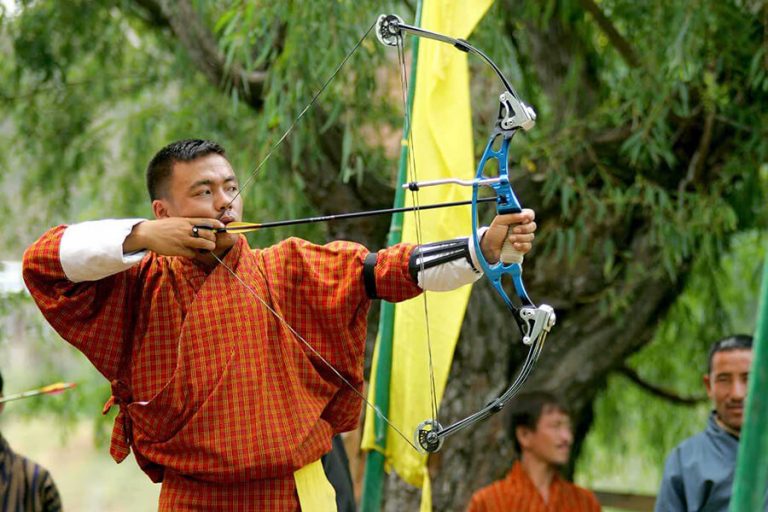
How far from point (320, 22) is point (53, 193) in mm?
1870

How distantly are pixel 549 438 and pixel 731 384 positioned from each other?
2.07 ft

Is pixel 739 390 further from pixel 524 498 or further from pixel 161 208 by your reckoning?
pixel 161 208

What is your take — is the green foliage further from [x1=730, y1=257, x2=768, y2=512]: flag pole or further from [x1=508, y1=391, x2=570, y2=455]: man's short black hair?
[x1=730, y1=257, x2=768, y2=512]: flag pole

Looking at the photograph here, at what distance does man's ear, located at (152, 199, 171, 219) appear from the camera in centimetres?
214

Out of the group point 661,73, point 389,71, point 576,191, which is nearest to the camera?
point 661,73

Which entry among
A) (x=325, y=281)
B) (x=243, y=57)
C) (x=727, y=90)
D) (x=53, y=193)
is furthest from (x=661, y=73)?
(x=53, y=193)

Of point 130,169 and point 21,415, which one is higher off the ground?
point 130,169

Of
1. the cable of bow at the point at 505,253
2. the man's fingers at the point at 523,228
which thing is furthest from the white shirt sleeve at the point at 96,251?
the man's fingers at the point at 523,228

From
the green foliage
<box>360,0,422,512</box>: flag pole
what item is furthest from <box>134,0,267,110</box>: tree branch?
<box>360,0,422,512</box>: flag pole

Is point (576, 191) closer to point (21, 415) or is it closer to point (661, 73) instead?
point (661, 73)

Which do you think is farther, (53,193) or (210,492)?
(53,193)

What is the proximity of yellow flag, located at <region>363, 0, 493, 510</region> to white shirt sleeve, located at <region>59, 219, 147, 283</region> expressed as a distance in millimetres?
1051

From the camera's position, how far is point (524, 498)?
10.8ft

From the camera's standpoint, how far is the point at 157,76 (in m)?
4.80
